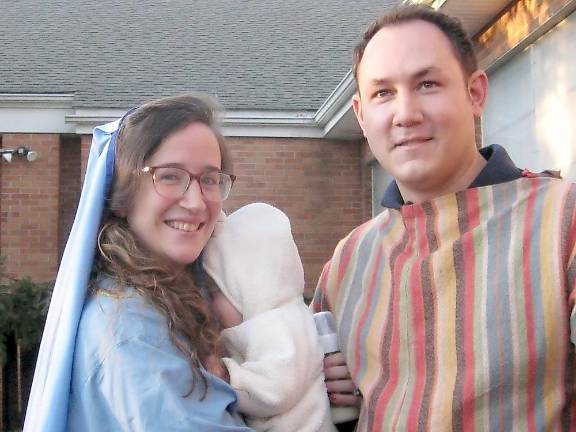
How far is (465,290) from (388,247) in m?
0.34

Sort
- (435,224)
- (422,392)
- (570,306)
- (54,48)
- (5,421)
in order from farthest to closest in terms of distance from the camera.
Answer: (54,48) < (5,421) < (435,224) < (422,392) < (570,306)

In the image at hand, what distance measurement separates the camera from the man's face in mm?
2061

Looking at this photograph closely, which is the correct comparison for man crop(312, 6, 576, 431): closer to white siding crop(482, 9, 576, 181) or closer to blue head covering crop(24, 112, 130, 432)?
blue head covering crop(24, 112, 130, 432)

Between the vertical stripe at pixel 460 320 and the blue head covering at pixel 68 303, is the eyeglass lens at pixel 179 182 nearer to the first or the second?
the blue head covering at pixel 68 303

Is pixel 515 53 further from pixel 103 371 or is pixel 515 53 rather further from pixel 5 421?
pixel 5 421

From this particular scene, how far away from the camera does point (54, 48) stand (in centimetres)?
1255

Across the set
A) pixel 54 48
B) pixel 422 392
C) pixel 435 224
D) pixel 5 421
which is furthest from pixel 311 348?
pixel 54 48

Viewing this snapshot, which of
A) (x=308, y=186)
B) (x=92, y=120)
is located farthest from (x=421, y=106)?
(x=92, y=120)

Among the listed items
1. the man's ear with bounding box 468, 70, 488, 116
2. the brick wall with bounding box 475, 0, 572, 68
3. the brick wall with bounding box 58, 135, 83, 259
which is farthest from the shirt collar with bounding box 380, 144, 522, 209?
the brick wall with bounding box 58, 135, 83, 259

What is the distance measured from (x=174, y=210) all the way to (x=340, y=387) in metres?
0.65

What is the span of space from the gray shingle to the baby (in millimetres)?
8666

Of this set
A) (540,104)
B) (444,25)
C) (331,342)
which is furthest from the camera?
(540,104)

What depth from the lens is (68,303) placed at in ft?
6.48

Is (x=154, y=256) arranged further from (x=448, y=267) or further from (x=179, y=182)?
(x=448, y=267)
